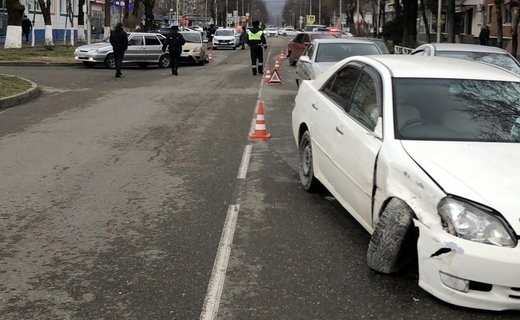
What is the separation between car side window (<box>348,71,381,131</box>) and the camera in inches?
199

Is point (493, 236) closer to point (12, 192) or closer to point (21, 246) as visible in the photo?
point (21, 246)

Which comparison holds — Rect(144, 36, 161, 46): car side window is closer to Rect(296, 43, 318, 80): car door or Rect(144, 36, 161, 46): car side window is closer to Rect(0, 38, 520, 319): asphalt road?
Rect(296, 43, 318, 80): car door

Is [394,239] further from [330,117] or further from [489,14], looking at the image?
[489,14]

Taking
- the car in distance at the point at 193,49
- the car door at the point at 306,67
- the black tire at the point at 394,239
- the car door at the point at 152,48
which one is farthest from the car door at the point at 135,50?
the black tire at the point at 394,239

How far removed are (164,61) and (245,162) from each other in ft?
65.6

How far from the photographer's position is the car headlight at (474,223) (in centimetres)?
360

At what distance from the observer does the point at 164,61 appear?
27.5 meters

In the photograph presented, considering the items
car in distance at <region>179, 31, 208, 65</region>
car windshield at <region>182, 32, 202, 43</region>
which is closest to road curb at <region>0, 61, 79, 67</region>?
car in distance at <region>179, 31, 208, 65</region>

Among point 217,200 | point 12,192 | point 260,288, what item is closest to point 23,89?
point 12,192

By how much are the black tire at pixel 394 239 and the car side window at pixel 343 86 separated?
1630 mm

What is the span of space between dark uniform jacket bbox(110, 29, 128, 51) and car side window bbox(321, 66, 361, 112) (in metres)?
16.6

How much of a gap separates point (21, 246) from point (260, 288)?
2099mm

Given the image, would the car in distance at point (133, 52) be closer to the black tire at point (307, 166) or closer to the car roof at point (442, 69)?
the black tire at point (307, 166)

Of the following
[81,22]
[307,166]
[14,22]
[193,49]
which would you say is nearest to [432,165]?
[307,166]
